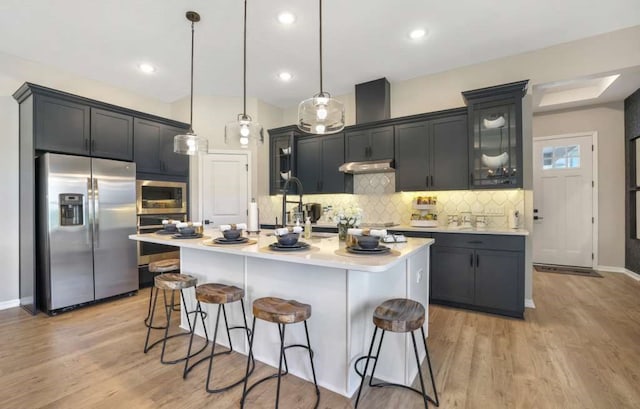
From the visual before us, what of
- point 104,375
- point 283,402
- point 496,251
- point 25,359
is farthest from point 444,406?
point 25,359

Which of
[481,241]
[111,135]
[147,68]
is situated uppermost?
[147,68]

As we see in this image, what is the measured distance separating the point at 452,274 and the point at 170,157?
431cm

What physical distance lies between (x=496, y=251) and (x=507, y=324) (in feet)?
2.45

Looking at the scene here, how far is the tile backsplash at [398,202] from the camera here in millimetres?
3732

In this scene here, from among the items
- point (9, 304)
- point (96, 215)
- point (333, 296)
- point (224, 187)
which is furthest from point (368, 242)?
point (9, 304)

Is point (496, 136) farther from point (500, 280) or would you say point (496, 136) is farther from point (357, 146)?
point (357, 146)

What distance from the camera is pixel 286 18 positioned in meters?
2.94

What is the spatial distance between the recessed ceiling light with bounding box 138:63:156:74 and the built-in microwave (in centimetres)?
151

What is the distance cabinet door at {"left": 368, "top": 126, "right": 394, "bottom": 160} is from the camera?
423 centimetres

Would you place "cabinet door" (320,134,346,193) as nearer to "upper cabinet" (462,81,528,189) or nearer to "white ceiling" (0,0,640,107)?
"white ceiling" (0,0,640,107)

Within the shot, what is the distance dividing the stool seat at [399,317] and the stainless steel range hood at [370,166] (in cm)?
260

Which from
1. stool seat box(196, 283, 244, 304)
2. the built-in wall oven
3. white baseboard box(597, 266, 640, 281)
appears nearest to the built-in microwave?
the built-in wall oven

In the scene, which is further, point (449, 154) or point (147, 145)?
point (147, 145)

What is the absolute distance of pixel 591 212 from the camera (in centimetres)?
525
